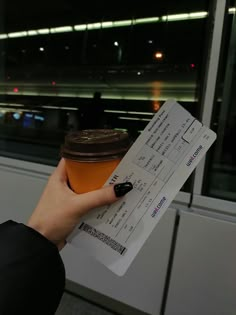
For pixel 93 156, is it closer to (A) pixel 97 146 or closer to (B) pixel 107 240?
(A) pixel 97 146

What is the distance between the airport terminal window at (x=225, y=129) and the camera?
1418mm

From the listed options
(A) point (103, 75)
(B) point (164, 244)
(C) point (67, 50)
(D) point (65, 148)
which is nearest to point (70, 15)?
(C) point (67, 50)

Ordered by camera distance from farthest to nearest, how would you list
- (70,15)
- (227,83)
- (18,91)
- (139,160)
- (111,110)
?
(18,91)
(70,15)
(111,110)
(227,83)
(139,160)

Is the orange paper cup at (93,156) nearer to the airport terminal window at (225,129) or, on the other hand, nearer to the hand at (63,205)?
the hand at (63,205)

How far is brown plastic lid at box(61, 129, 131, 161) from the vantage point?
21.6 inches

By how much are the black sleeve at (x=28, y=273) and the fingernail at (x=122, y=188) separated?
178 mm

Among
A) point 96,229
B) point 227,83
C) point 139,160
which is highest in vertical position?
point 227,83

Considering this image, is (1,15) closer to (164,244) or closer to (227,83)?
(227,83)

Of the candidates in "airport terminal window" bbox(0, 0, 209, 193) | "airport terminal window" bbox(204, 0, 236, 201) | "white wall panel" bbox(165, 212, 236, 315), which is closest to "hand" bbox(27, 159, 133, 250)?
"airport terminal window" bbox(0, 0, 209, 193)

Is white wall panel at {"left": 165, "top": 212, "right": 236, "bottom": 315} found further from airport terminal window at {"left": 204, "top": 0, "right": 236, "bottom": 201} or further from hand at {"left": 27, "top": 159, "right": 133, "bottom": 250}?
hand at {"left": 27, "top": 159, "right": 133, "bottom": 250}

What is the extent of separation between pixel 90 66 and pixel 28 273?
1.56 m

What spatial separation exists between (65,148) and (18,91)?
191 centimetres

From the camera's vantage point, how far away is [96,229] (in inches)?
23.1

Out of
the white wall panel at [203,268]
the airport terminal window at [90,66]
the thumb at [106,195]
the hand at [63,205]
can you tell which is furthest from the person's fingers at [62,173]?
the white wall panel at [203,268]
